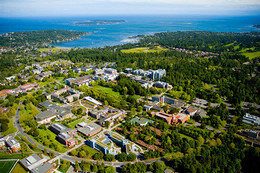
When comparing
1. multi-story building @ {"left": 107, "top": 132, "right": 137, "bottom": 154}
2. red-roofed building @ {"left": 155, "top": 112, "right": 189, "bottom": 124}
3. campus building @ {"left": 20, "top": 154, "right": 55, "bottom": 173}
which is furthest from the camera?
red-roofed building @ {"left": 155, "top": 112, "right": 189, "bottom": 124}

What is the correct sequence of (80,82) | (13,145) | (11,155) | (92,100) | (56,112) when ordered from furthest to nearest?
(80,82)
(92,100)
(56,112)
(13,145)
(11,155)

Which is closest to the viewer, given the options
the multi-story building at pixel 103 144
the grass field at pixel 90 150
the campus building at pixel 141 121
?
the multi-story building at pixel 103 144

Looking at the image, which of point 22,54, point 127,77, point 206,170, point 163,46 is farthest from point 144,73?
A: point 22,54

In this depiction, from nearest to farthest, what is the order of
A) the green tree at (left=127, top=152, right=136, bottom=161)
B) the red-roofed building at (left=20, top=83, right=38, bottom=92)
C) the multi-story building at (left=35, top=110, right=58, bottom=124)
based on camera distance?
the green tree at (left=127, top=152, right=136, bottom=161) → the multi-story building at (left=35, top=110, right=58, bottom=124) → the red-roofed building at (left=20, top=83, right=38, bottom=92)

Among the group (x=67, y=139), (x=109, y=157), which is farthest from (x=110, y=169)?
(x=67, y=139)

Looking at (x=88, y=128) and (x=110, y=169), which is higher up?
(x=88, y=128)

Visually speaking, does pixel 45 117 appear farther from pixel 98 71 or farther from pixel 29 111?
pixel 98 71

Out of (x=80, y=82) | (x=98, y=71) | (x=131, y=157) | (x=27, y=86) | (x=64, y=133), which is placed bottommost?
(x=131, y=157)

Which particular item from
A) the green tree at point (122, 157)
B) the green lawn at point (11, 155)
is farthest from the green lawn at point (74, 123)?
the green tree at point (122, 157)

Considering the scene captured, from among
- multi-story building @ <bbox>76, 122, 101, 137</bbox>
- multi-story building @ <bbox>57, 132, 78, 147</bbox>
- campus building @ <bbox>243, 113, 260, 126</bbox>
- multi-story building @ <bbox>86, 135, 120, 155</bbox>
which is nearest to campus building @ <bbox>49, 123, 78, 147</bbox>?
multi-story building @ <bbox>57, 132, 78, 147</bbox>

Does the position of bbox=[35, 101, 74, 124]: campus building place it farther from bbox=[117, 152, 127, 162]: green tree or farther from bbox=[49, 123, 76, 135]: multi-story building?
bbox=[117, 152, 127, 162]: green tree

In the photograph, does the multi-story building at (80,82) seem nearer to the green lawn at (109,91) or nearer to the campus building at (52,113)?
the green lawn at (109,91)

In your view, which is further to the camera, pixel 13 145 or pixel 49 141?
pixel 49 141

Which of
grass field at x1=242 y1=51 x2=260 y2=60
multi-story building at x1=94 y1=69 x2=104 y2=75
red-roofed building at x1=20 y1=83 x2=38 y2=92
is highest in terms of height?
grass field at x1=242 y1=51 x2=260 y2=60
